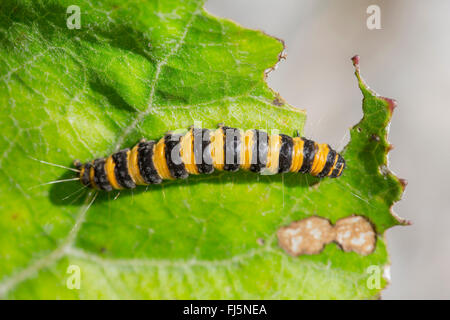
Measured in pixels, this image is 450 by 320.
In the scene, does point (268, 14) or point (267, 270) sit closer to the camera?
point (267, 270)

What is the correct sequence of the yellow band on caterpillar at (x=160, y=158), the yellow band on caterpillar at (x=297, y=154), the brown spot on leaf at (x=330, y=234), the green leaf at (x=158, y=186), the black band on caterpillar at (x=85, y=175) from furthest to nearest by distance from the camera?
the yellow band on caterpillar at (x=297, y=154) < the brown spot on leaf at (x=330, y=234) < the yellow band on caterpillar at (x=160, y=158) < the black band on caterpillar at (x=85, y=175) < the green leaf at (x=158, y=186)

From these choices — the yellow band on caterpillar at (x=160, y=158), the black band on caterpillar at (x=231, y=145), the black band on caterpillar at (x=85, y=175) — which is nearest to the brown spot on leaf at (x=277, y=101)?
the black band on caterpillar at (x=231, y=145)

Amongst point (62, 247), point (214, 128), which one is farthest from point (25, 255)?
point (214, 128)

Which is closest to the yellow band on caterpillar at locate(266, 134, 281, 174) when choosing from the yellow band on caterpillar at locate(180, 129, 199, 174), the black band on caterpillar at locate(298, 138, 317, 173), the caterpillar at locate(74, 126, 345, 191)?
the caterpillar at locate(74, 126, 345, 191)

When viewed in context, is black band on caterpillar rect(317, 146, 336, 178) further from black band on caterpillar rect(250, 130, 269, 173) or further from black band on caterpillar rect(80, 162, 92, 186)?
black band on caterpillar rect(80, 162, 92, 186)

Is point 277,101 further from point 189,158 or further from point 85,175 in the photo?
point 85,175

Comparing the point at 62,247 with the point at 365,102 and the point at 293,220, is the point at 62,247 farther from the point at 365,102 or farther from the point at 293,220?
the point at 365,102

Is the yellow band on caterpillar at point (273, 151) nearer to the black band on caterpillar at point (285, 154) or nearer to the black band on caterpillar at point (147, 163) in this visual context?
the black band on caterpillar at point (285, 154)

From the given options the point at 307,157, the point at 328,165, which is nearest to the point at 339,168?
the point at 328,165
